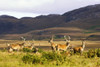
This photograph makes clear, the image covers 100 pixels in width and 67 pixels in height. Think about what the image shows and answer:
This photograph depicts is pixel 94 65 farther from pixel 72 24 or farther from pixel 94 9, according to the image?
pixel 94 9

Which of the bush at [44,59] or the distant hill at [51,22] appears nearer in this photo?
the bush at [44,59]

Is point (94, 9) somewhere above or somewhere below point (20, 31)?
above

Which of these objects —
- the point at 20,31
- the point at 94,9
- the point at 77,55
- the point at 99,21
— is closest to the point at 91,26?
the point at 99,21

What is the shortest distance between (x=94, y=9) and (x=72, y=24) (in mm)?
32535

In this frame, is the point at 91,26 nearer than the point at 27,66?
No

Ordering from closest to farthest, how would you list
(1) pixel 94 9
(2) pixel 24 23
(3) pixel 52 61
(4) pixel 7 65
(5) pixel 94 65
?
(4) pixel 7 65 < (5) pixel 94 65 < (3) pixel 52 61 < (1) pixel 94 9 < (2) pixel 24 23

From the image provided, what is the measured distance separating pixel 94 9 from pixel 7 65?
160 meters

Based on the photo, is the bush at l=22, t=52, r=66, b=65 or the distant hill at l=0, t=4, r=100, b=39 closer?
the bush at l=22, t=52, r=66, b=65

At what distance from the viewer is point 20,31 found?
17388 centimetres

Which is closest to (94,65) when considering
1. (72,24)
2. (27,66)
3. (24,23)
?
(27,66)

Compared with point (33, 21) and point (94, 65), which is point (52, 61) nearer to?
point (94, 65)

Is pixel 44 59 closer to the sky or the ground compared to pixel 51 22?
closer to the sky

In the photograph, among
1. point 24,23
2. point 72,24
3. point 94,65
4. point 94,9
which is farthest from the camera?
point 24,23

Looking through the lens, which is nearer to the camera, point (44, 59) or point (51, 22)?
point (44, 59)
